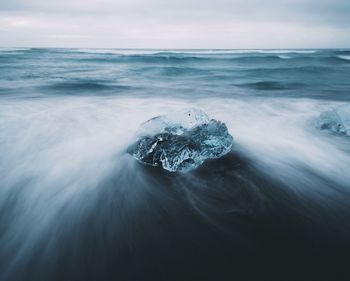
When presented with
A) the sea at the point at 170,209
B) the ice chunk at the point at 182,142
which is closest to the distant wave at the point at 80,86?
the sea at the point at 170,209

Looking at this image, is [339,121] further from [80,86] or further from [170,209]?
[80,86]

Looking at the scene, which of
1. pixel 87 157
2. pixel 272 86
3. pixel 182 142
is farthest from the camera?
pixel 272 86

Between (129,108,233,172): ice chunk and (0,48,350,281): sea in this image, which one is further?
(129,108,233,172): ice chunk

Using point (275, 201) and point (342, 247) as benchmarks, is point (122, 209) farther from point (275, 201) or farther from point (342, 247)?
point (342, 247)

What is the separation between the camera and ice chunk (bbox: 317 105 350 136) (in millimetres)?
5509

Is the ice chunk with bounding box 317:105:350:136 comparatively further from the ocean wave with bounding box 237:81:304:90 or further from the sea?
the ocean wave with bounding box 237:81:304:90

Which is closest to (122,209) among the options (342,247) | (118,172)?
(118,172)

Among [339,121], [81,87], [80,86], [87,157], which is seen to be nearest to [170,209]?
[87,157]

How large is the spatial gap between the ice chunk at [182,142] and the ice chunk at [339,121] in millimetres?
2798

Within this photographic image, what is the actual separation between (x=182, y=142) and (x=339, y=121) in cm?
377

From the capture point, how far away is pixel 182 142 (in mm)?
3896

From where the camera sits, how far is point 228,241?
104 inches

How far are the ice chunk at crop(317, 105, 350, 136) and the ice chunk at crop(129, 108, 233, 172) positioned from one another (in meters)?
2.80

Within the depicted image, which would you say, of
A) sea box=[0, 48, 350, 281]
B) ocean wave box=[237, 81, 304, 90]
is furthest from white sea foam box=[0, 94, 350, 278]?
ocean wave box=[237, 81, 304, 90]
